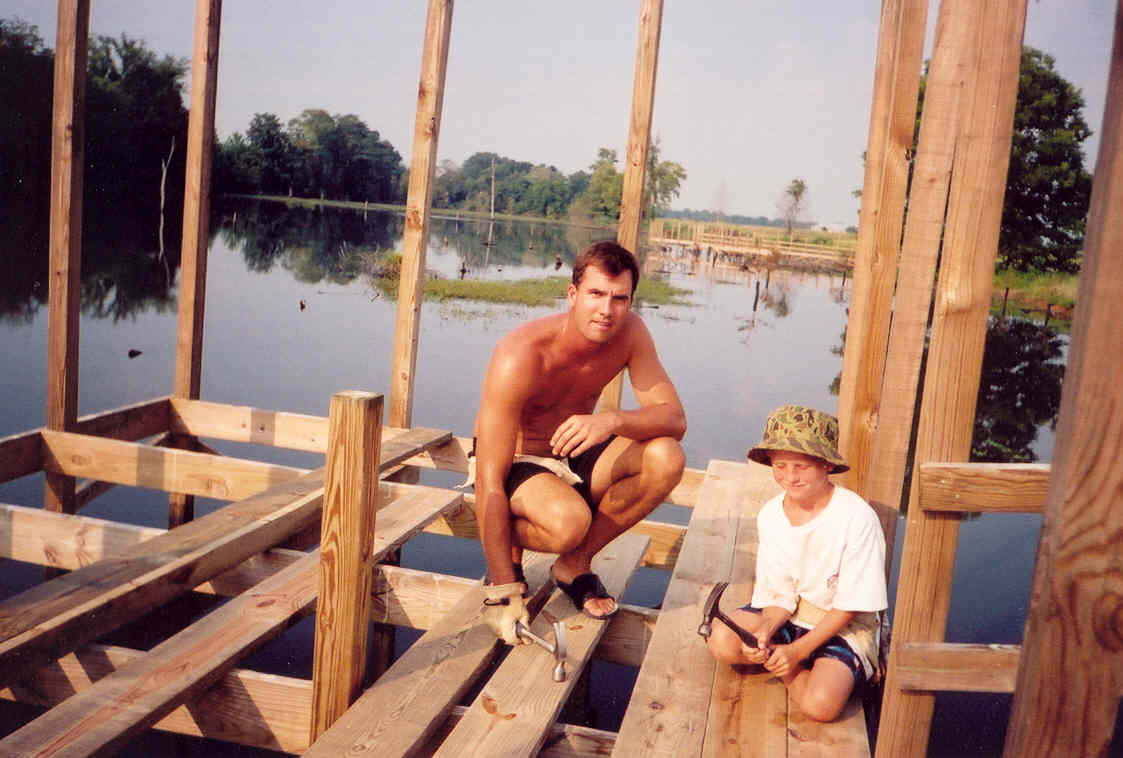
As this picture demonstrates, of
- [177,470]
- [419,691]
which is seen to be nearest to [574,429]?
[419,691]

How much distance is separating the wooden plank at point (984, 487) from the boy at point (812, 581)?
0.68 m

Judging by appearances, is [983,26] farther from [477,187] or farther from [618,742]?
[477,187]

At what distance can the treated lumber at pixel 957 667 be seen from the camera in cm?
167

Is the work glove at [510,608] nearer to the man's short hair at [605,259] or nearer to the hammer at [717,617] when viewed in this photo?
the hammer at [717,617]

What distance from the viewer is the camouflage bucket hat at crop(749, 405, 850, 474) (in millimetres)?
2502

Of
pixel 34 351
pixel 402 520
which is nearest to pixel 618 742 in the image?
pixel 402 520

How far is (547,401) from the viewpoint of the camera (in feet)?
10.7

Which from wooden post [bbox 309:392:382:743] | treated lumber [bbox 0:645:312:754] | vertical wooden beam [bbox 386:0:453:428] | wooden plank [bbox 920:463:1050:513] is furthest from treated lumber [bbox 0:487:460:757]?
wooden plank [bbox 920:463:1050:513]

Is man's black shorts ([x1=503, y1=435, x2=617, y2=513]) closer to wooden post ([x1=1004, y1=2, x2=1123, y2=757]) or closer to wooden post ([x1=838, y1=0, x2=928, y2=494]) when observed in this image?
wooden post ([x1=838, y1=0, x2=928, y2=494])

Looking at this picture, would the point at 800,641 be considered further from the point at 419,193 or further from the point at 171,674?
the point at 419,193

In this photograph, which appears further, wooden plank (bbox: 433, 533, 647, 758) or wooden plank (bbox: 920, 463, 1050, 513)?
wooden plank (bbox: 433, 533, 647, 758)

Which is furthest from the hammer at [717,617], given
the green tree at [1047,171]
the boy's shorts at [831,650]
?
the green tree at [1047,171]

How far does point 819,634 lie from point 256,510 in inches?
96.8

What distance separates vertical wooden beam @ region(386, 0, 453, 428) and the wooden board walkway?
1031 millimetres
